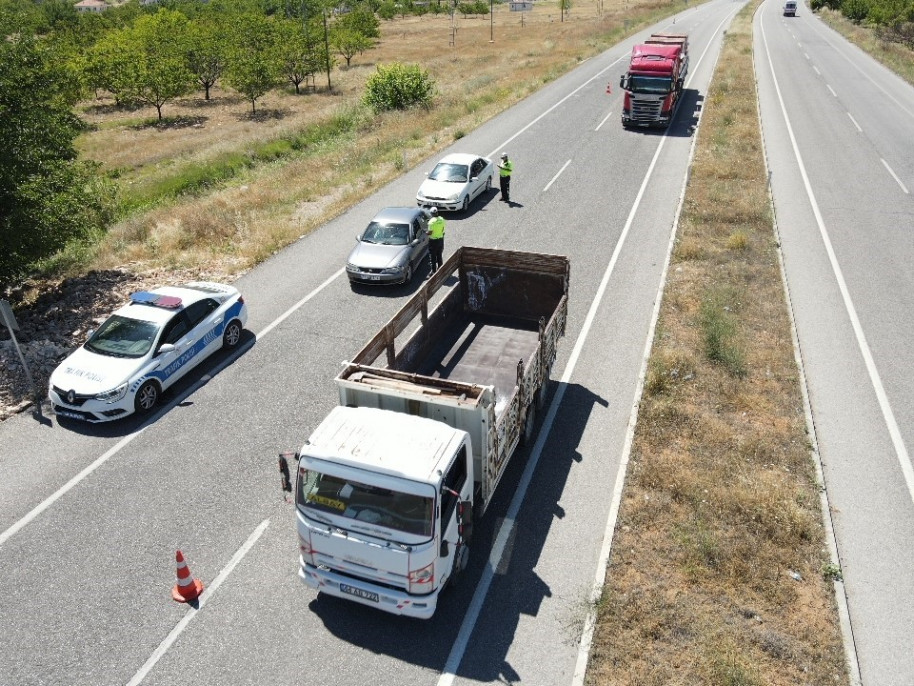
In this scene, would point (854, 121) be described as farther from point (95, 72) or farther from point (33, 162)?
point (95, 72)

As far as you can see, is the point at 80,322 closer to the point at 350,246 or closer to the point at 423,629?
the point at 350,246

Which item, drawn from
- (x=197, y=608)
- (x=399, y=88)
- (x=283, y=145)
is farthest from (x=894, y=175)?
(x=283, y=145)

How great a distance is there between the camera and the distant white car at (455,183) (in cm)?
2233

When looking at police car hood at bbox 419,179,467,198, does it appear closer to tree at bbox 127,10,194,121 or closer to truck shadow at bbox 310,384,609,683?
truck shadow at bbox 310,384,609,683

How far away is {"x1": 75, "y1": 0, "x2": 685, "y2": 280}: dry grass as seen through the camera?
2147 cm

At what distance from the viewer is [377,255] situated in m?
17.7

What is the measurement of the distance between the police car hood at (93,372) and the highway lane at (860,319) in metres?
12.2

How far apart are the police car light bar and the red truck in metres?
24.4

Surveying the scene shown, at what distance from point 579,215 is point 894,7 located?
58.9 meters

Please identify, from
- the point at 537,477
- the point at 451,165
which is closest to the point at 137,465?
the point at 537,477

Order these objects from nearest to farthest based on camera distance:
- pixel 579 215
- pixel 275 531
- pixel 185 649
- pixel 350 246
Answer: pixel 185 649
pixel 275 531
pixel 350 246
pixel 579 215

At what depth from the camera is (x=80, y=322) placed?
54.9ft

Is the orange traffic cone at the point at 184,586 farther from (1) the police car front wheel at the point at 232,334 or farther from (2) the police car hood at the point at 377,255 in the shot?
(2) the police car hood at the point at 377,255

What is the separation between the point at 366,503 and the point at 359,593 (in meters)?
1.22
